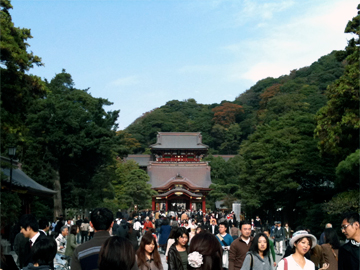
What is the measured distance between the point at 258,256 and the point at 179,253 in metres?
0.94

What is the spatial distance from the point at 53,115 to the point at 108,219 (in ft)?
80.9

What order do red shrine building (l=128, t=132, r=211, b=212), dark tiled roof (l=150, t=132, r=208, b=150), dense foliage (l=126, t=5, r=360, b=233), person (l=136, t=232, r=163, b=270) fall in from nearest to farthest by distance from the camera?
person (l=136, t=232, r=163, b=270) → dense foliage (l=126, t=5, r=360, b=233) → red shrine building (l=128, t=132, r=211, b=212) → dark tiled roof (l=150, t=132, r=208, b=150)

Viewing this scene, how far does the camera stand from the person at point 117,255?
3211 millimetres

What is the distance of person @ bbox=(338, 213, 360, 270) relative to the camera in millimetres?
4270

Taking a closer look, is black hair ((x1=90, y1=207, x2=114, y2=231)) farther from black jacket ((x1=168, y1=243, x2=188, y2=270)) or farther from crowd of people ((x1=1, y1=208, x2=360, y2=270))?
black jacket ((x1=168, y1=243, x2=188, y2=270))

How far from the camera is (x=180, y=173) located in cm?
6366

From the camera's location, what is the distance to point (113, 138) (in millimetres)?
29094

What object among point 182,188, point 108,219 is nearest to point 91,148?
point 108,219

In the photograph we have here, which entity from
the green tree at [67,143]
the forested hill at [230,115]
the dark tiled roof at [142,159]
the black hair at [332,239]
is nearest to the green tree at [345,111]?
the black hair at [332,239]

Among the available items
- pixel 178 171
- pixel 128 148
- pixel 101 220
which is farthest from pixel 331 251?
pixel 178 171

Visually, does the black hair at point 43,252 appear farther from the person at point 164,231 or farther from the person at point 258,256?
the person at point 164,231

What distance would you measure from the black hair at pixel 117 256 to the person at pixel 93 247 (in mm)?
587

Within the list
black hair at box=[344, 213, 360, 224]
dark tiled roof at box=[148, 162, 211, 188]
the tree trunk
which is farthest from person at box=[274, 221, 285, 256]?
dark tiled roof at box=[148, 162, 211, 188]

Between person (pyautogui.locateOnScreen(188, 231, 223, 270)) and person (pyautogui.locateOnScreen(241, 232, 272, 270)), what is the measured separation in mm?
1196
